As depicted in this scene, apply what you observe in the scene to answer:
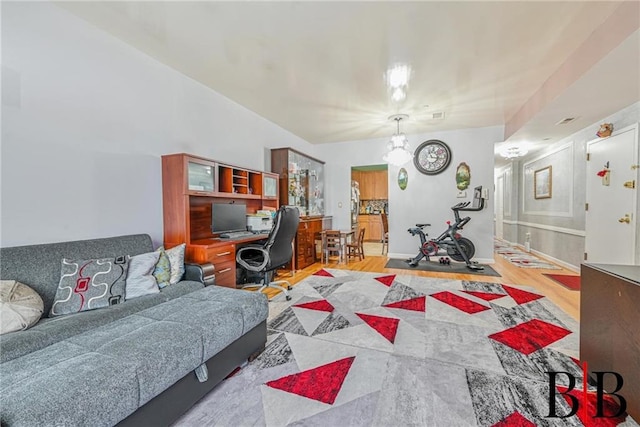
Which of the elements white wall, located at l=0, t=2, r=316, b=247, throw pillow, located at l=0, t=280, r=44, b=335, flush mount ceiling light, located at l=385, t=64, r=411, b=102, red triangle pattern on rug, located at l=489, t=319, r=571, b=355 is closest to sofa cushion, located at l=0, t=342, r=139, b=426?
throw pillow, located at l=0, t=280, r=44, b=335

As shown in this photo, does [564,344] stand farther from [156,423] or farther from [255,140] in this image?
[255,140]

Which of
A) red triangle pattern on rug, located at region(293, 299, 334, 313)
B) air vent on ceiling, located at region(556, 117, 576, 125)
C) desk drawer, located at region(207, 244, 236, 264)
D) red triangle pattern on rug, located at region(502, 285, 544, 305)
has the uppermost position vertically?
air vent on ceiling, located at region(556, 117, 576, 125)

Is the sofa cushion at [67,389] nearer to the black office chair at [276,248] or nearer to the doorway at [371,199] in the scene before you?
the black office chair at [276,248]

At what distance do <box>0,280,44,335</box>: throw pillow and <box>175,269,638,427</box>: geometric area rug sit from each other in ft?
3.32

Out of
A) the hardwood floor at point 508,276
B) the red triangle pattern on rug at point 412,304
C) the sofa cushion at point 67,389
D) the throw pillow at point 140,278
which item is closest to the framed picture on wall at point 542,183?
the hardwood floor at point 508,276

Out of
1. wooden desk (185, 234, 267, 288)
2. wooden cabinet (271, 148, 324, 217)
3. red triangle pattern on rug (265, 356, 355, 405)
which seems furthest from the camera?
wooden cabinet (271, 148, 324, 217)

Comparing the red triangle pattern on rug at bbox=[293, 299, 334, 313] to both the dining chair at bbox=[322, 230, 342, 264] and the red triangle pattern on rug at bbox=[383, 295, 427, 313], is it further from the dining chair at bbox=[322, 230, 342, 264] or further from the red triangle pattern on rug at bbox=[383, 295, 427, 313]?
the dining chair at bbox=[322, 230, 342, 264]

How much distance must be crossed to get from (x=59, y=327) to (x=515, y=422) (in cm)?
244

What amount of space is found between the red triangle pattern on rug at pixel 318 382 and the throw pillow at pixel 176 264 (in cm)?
120

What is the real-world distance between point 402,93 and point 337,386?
3363mm

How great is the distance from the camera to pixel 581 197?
4.16 m

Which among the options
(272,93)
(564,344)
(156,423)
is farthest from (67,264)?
(564,344)

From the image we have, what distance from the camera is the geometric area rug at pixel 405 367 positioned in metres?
1.34

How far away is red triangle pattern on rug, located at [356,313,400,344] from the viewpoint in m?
2.17
